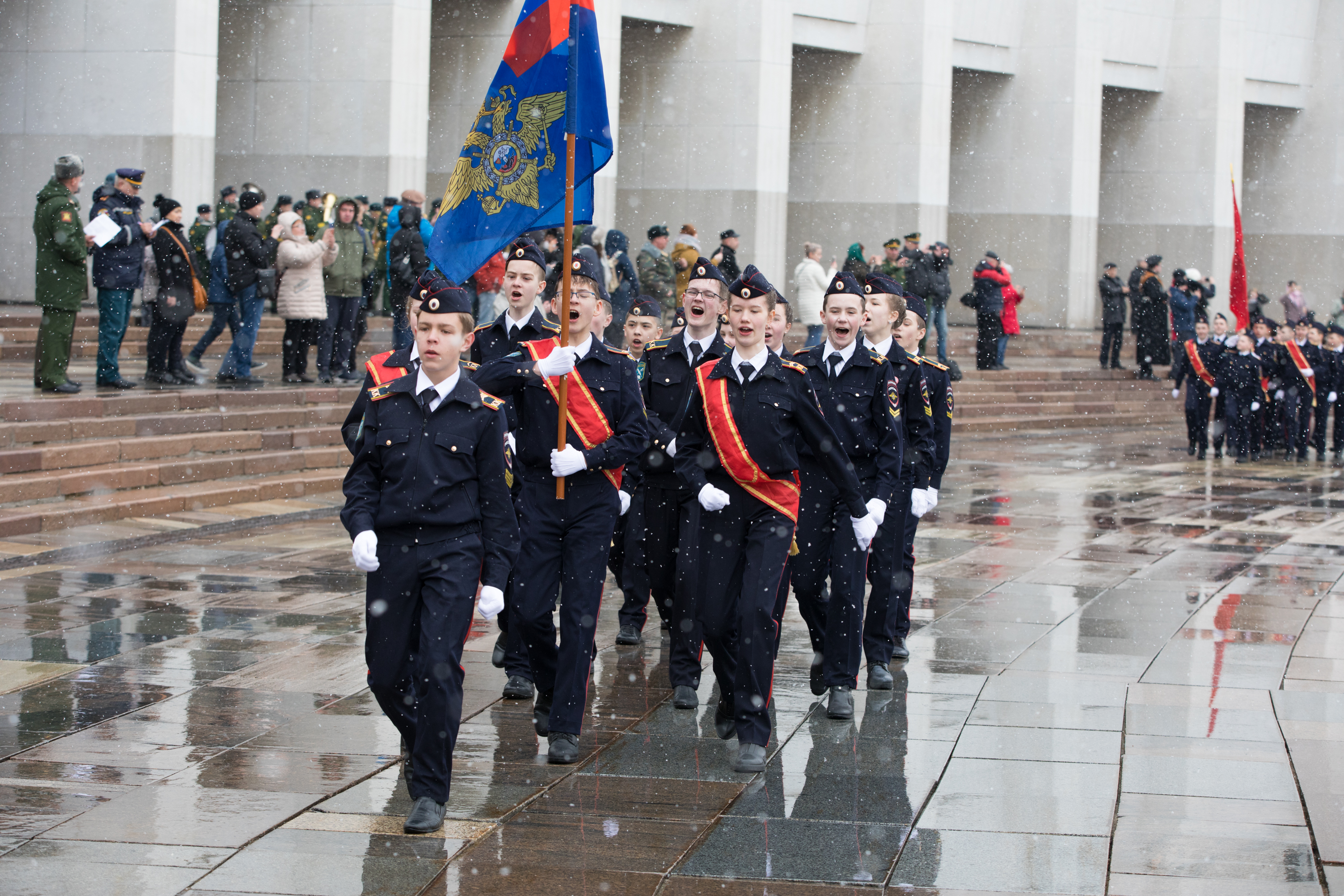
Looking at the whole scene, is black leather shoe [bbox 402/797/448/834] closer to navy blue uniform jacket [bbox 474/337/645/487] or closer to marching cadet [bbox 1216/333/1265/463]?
navy blue uniform jacket [bbox 474/337/645/487]

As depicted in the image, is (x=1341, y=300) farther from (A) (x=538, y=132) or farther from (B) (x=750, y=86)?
(A) (x=538, y=132)

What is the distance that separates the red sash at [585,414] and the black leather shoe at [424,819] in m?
1.67

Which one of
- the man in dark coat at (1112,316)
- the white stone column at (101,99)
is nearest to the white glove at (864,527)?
the white stone column at (101,99)

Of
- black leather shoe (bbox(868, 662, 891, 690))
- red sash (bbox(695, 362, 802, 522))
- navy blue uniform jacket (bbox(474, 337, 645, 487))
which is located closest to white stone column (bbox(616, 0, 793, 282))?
black leather shoe (bbox(868, 662, 891, 690))

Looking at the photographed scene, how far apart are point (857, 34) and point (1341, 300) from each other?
40.3 ft

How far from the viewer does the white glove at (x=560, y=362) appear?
6.41m

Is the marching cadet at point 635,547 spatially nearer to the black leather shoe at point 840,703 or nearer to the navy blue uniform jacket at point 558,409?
the navy blue uniform jacket at point 558,409

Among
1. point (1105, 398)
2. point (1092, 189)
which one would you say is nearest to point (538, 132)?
point (1105, 398)

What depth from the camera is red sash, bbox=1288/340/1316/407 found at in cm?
2058

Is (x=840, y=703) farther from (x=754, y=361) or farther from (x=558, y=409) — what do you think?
(x=558, y=409)

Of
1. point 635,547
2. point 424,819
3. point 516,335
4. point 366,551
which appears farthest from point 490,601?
point 635,547

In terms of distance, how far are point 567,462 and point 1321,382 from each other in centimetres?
1678

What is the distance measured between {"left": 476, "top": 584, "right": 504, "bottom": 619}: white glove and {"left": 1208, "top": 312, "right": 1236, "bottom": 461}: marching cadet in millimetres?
16721

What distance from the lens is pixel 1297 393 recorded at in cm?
2088
